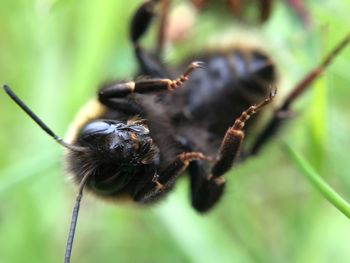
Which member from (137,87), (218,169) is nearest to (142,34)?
(137,87)

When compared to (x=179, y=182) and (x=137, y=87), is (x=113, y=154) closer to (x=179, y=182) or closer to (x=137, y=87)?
(x=137, y=87)

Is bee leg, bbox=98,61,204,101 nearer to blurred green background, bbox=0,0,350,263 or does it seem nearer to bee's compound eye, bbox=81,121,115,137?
bee's compound eye, bbox=81,121,115,137

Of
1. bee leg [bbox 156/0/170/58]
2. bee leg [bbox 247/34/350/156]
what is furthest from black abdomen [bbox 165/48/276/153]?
bee leg [bbox 156/0/170/58]

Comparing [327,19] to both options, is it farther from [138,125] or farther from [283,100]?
[138,125]

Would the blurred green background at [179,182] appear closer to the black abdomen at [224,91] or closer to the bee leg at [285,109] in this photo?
the bee leg at [285,109]

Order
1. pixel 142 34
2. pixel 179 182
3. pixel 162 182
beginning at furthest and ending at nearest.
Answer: pixel 179 182, pixel 142 34, pixel 162 182

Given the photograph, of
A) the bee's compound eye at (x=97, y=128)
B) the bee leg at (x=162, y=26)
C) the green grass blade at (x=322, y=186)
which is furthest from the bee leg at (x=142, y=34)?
the bee's compound eye at (x=97, y=128)
